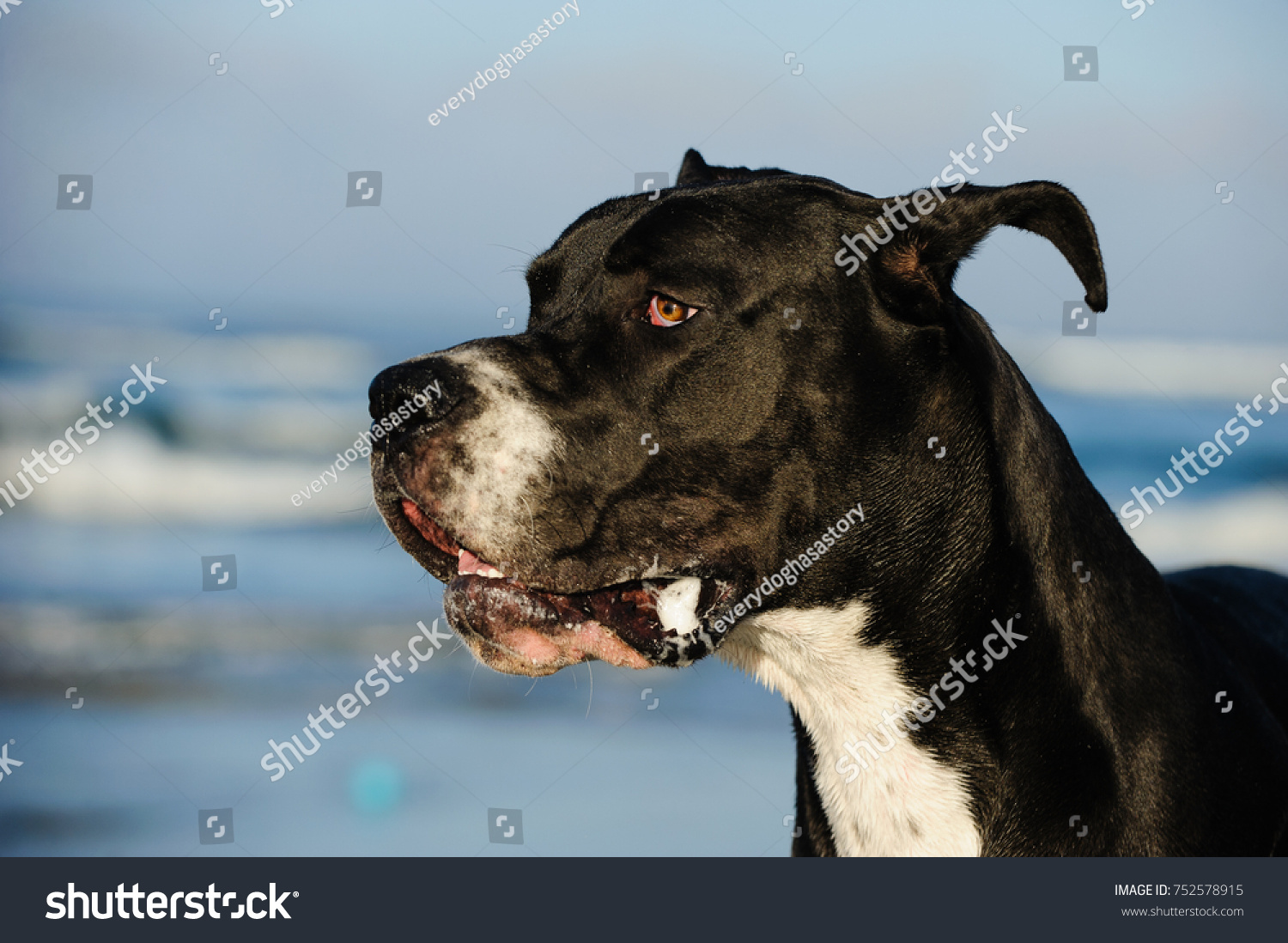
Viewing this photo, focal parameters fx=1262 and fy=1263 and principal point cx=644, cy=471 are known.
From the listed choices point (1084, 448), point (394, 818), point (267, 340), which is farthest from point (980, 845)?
point (267, 340)

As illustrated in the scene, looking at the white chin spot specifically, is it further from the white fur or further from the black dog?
the white fur

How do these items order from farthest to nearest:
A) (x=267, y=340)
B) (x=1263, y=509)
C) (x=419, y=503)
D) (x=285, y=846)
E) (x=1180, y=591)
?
(x=267, y=340), (x=1263, y=509), (x=285, y=846), (x=1180, y=591), (x=419, y=503)

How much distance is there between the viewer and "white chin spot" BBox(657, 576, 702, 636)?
3139 millimetres

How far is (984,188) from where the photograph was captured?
3178 mm

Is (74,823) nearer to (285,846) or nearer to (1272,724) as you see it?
(285,846)

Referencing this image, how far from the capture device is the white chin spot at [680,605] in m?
3.14

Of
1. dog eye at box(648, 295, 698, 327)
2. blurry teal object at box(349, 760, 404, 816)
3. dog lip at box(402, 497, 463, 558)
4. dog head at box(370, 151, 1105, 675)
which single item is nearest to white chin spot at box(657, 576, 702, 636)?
dog head at box(370, 151, 1105, 675)

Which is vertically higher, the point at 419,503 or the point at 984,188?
the point at 984,188

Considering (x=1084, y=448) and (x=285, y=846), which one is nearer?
(x=285, y=846)

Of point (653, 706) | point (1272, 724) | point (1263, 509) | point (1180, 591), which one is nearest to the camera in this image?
point (1272, 724)

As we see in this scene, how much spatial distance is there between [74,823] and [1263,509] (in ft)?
40.5

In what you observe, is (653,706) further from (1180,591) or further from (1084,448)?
(1084,448)

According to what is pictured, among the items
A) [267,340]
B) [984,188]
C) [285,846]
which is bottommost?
[285,846]

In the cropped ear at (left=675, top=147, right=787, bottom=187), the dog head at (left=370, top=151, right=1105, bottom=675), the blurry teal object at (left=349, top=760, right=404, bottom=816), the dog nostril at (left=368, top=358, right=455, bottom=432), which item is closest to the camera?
the dog nostril at (left=368, top=358, right=455, bottom=432)
